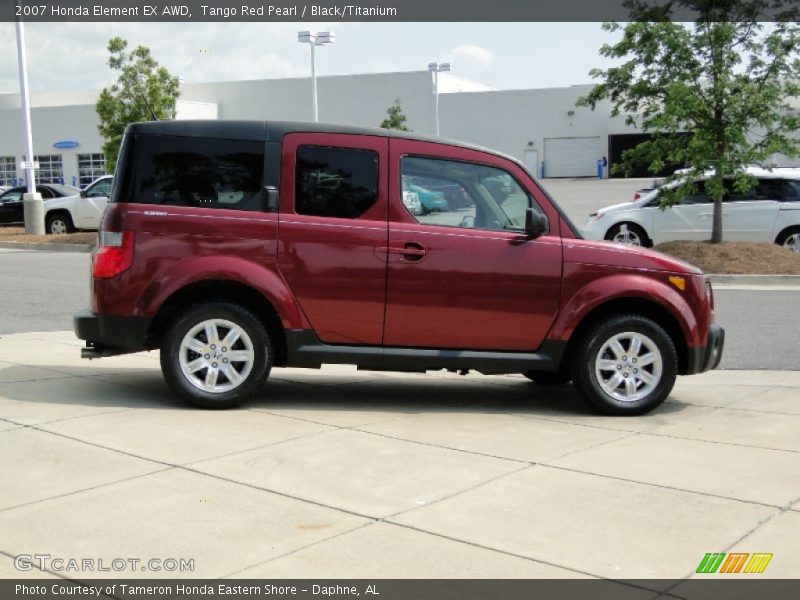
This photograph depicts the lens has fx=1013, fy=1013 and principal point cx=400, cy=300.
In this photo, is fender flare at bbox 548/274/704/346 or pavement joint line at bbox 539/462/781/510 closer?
pavement joint line at bbox 539/462/781/510

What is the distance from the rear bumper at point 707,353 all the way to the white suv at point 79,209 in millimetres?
21352

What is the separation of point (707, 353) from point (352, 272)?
8.55 ft

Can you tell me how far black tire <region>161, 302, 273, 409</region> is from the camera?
6809mm

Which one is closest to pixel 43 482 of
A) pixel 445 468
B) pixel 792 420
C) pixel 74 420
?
pixel 74 420

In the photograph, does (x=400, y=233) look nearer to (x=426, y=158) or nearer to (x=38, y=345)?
(x=426, y=158)

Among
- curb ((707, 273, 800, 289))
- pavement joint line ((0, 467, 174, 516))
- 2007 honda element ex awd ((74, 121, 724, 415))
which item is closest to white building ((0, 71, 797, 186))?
curb ((707, 273, 800, 289))

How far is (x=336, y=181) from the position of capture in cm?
704

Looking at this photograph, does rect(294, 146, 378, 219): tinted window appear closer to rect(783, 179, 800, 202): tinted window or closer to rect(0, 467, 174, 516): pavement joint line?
rect(0, 467, 174, 516): pavement joint line

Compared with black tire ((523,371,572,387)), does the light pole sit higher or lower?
higher

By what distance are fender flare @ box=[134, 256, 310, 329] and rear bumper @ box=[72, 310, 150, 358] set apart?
4.1 inches

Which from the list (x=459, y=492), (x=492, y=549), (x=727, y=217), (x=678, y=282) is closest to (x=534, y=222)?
(x=678, y=282)

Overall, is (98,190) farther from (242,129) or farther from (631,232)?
(242,129)

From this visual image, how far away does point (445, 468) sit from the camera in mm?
5570
